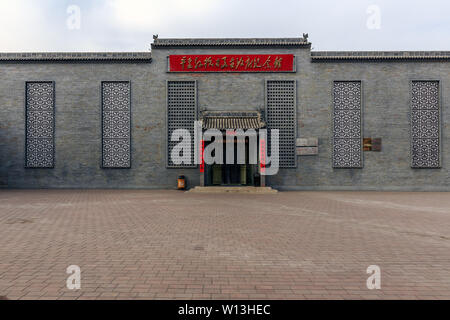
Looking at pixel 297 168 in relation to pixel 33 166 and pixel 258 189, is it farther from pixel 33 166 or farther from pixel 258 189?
pixel 33 166

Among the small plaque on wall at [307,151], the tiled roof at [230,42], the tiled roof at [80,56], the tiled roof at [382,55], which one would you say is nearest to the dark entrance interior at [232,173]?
the small plaque on wall at [307,151]

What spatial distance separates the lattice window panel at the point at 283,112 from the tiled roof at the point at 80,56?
7.54 m

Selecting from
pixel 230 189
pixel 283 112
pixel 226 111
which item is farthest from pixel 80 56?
pixel 283 112

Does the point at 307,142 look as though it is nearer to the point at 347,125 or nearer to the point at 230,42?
the point at 347,125

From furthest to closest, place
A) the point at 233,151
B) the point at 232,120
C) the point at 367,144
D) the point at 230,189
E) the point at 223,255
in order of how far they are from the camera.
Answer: the point at 233,151 → the point at 367,144 → the point at 232,120 → the point at 230,189 → the point at 223,255

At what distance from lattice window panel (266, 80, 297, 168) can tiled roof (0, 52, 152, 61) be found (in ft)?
24.7

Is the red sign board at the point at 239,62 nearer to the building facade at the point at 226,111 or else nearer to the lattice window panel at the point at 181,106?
the building facade at the point at 226,111

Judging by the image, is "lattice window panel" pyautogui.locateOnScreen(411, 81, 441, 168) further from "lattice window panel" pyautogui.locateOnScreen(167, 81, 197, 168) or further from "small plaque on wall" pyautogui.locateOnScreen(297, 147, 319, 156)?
"lattice window panel" pyautogui.locateOnScreen(167, 81, 197, 168)

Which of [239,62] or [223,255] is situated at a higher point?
[239,62]

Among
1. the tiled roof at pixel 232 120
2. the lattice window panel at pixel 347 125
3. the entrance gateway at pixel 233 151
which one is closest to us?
the tiled roof at pixel 232 120

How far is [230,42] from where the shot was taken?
50.4 feet

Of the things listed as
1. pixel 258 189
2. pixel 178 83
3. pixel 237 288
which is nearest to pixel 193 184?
pixel 258 189

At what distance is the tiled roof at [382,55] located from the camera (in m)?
15.0

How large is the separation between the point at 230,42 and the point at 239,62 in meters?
1.29
